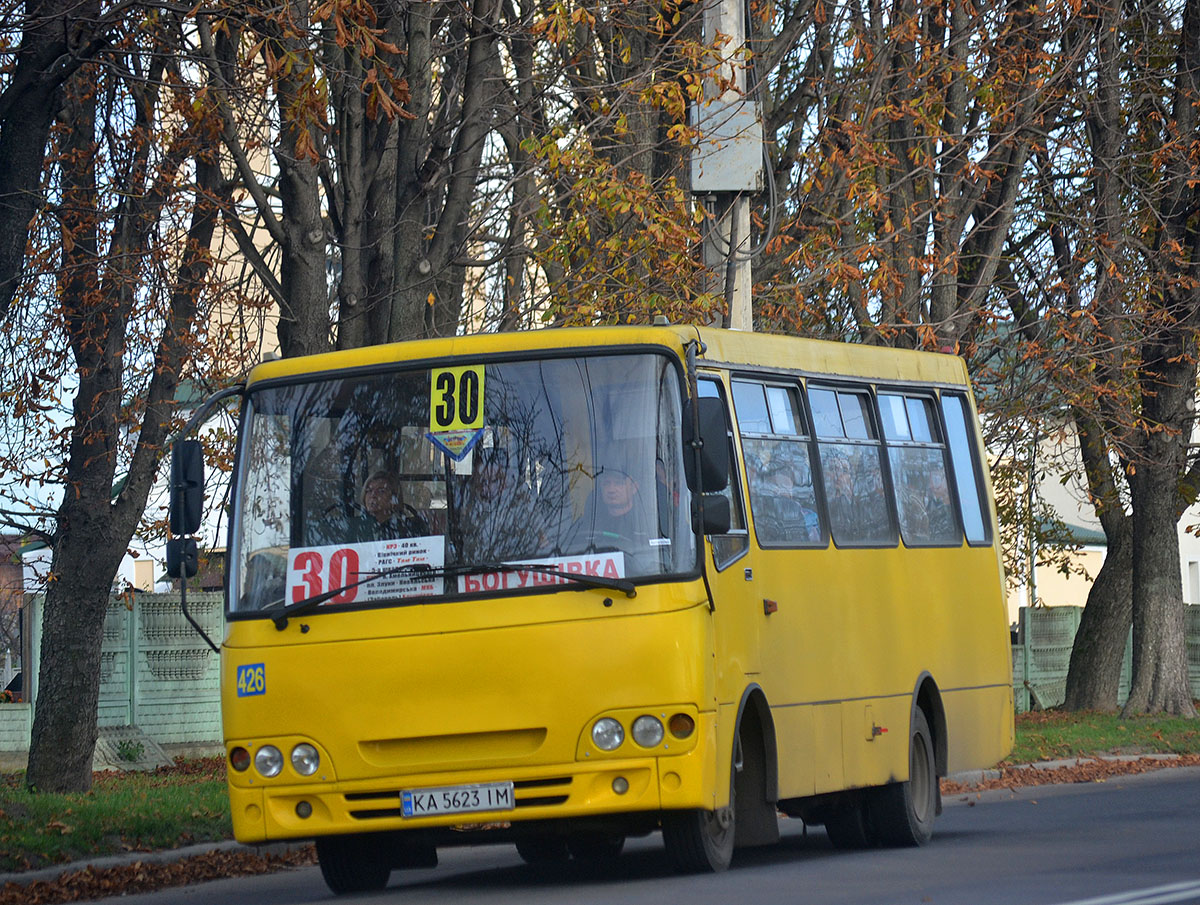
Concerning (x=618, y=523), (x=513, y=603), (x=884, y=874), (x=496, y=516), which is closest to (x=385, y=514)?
(x=496, y=516)

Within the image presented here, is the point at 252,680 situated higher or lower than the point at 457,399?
lower

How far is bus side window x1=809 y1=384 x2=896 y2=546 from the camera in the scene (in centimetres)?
1290

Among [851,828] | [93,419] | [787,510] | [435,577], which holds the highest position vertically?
[93,419]

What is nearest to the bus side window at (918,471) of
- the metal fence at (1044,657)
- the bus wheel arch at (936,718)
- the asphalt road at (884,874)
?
the bus wheel arch at (936,718)

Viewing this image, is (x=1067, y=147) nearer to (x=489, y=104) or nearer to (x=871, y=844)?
(x=489, y=104)

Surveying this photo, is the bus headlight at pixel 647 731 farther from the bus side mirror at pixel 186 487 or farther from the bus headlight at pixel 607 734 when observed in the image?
the bus side mirror at pixel 186 487

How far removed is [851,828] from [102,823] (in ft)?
15.8

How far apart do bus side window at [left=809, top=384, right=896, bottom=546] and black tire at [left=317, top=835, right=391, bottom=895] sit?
3.40 m

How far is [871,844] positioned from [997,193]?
12850 mm

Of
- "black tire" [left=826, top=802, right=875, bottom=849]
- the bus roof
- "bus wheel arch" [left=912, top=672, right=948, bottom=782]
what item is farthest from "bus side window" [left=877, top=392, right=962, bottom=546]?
"black tire" [left=826, top=802, right=875, bottom=849]

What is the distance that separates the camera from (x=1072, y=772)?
21703mm

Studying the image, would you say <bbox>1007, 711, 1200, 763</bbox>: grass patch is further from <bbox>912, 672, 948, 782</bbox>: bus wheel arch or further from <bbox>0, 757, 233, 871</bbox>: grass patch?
<bbox>0, 757, 233, 871</bbox>: grass patch

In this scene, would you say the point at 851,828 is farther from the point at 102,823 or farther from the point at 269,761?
the point at 102,823

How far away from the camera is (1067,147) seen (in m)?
26.8
